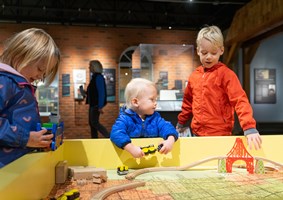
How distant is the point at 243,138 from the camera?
1642 mm

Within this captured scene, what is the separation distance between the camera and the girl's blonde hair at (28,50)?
127cm

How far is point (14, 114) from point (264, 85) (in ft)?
31.0

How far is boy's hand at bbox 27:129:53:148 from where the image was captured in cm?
117

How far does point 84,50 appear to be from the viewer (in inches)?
378

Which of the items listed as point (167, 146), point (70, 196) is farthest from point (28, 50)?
point (167, 146)

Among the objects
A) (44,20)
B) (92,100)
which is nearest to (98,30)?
(44,20)

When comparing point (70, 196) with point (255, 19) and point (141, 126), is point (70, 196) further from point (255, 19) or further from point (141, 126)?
point (255, 19)

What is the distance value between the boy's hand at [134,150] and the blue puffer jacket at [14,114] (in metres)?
0.43

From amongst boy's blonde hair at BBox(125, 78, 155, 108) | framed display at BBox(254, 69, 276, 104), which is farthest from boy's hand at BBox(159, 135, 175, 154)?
framed display at BBox(254, 69, 276, 104)

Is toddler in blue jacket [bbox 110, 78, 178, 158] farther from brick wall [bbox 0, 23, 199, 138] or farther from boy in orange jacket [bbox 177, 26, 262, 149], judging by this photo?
brick wall [bbox 0, 23, 199, 138]

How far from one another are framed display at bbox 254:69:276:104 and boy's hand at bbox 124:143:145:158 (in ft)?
29.1

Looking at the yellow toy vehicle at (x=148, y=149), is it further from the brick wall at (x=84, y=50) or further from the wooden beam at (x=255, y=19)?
the brick wall at (x=84, y=50)

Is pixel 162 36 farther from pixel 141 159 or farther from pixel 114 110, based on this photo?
pixel 141 159

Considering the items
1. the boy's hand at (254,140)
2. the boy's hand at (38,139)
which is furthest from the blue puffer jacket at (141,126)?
the boy's hand at (38,139)
